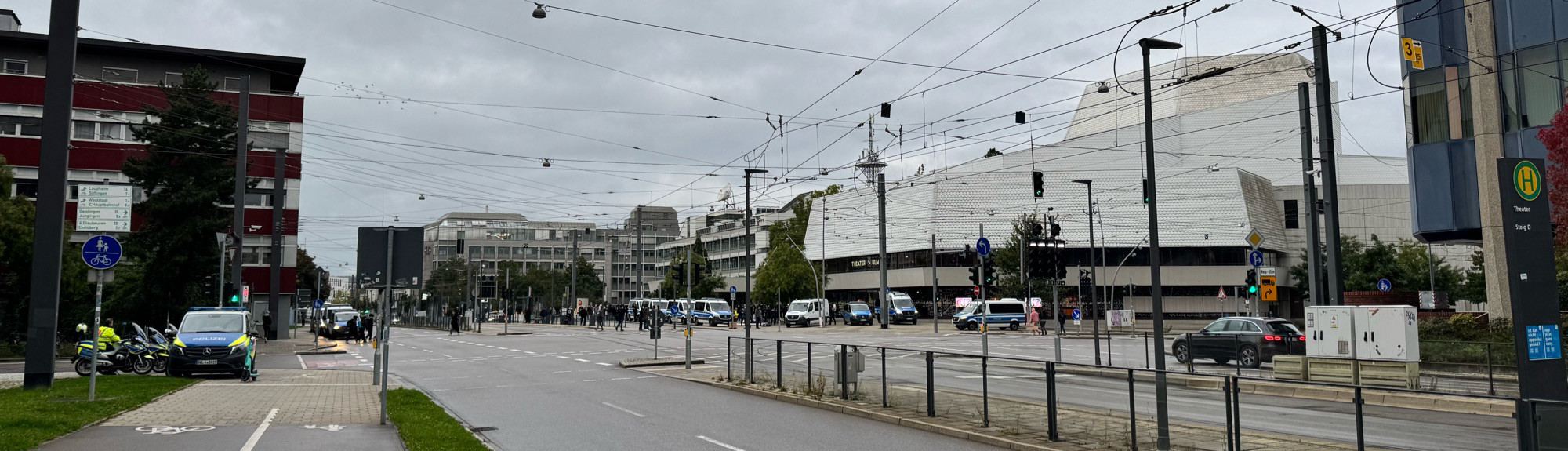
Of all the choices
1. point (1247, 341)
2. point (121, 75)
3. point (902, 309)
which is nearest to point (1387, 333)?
point (1247, 341)

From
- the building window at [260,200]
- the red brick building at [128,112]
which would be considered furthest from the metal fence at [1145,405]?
the building window at [260,200]

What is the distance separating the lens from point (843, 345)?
58.5ft

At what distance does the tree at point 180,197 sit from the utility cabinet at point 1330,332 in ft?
125

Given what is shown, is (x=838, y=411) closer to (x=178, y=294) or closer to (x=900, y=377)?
(x=900, y=377)

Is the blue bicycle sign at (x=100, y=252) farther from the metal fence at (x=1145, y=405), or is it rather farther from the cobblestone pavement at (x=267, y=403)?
the metal fence at (x=1145, y=405)

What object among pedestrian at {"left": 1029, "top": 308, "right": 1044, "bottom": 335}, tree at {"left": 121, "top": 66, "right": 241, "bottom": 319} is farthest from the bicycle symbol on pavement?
pedestrian at {"left": 1029, "top": 308, "right": 1044, "bottom": 335}

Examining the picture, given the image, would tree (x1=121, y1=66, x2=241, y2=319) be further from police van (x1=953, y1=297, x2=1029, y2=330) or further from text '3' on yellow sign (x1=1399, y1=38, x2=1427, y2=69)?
text '3' on yellow sign (x1=1399, y1=38, x2=1427, y2=69)

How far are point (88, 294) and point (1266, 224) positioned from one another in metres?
83.5

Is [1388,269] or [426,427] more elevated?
[1388,269]

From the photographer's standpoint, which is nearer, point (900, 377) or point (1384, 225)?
point (900, 377)

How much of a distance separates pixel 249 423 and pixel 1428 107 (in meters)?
33.4

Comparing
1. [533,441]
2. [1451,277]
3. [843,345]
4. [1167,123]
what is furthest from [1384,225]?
[533,441]

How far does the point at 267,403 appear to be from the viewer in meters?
17.6

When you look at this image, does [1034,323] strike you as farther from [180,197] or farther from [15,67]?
[15,67]
